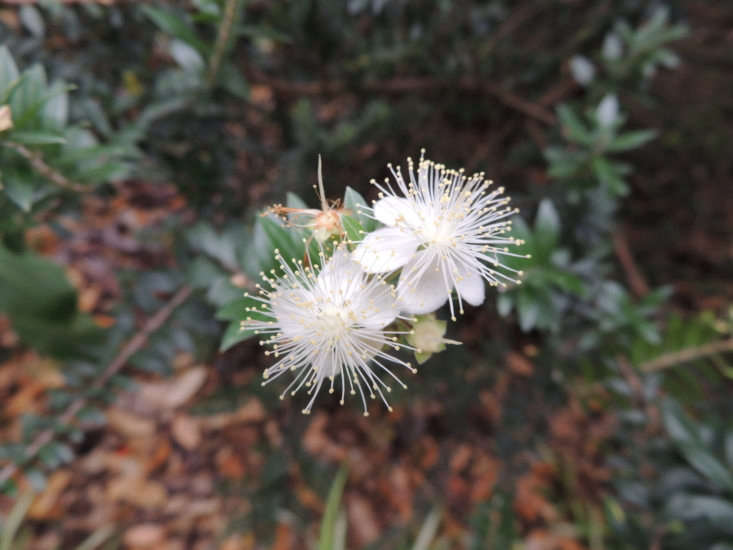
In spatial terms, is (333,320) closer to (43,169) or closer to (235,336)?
(235,336)

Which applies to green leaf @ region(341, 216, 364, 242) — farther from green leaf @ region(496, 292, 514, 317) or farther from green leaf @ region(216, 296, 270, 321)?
green leaf @ region(496, 292, 514, 317)

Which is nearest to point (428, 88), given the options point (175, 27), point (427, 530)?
point (175, 27)

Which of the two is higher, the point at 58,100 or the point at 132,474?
the point at 58,100

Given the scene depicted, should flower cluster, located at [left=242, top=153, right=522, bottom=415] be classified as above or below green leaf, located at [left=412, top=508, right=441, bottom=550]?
above

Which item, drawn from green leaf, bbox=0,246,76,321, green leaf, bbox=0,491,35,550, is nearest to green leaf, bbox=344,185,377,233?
green leaf, bbox=0,246,76,321

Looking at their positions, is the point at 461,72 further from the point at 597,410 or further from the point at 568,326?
the point at 597,410

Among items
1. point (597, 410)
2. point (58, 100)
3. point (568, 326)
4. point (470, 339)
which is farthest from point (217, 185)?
point (597, 410)

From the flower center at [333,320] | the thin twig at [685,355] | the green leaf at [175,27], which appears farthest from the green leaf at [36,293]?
the thin twig at [685,355]
